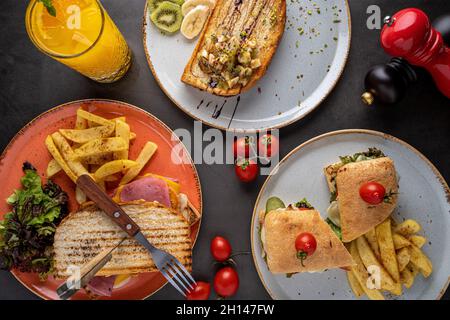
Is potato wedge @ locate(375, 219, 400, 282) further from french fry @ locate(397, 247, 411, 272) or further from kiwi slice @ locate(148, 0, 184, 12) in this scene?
kiwi slice @ locate(148, 0, 184, 12)

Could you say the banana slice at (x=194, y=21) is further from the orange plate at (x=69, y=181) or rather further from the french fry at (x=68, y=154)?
the french fry at (x=68, y=154)

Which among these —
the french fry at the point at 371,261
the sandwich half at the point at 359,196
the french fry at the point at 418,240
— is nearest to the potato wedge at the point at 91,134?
the sandwich half at the point at 359,196


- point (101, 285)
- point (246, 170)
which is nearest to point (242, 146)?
point (246, 170)

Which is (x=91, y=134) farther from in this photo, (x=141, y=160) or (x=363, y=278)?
(x=363, y=278)

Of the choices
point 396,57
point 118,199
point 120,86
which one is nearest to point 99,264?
point 118,199

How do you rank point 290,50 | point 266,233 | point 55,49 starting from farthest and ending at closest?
point 290,50 < point 266,233 < point 55,49

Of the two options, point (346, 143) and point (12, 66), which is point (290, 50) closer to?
point (346, 143)

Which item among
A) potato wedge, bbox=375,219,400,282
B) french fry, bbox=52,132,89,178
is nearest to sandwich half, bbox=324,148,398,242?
potato wedge, bbox=375,219,400,282
